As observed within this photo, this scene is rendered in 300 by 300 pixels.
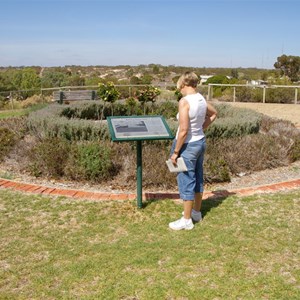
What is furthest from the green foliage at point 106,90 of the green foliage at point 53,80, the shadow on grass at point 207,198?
the green foliage at point 53,80

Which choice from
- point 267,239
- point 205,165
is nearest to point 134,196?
point 205,165

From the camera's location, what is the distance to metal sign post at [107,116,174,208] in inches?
171

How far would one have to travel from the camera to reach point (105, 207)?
4.73 m

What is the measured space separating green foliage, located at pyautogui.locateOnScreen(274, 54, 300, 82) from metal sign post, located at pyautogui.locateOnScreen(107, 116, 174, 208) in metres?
35.7

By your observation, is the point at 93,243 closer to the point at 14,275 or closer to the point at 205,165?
the point at 14,275

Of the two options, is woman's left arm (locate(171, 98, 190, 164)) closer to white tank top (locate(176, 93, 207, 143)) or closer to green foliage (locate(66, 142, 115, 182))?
white tank top (locate(176, 93, 207, 143))

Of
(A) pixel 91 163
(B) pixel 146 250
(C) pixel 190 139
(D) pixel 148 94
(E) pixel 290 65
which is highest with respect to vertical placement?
(E) pixel 290 65

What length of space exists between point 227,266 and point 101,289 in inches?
45.1

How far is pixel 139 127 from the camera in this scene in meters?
4.54

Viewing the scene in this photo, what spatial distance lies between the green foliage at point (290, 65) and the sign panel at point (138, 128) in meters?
35.6

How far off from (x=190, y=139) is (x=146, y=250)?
1248mm

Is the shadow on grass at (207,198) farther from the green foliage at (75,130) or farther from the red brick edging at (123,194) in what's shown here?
the green foliage at (75,130)

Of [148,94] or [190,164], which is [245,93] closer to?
[148,94]

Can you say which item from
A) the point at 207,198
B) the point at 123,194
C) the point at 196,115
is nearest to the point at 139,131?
the point at 196,115
